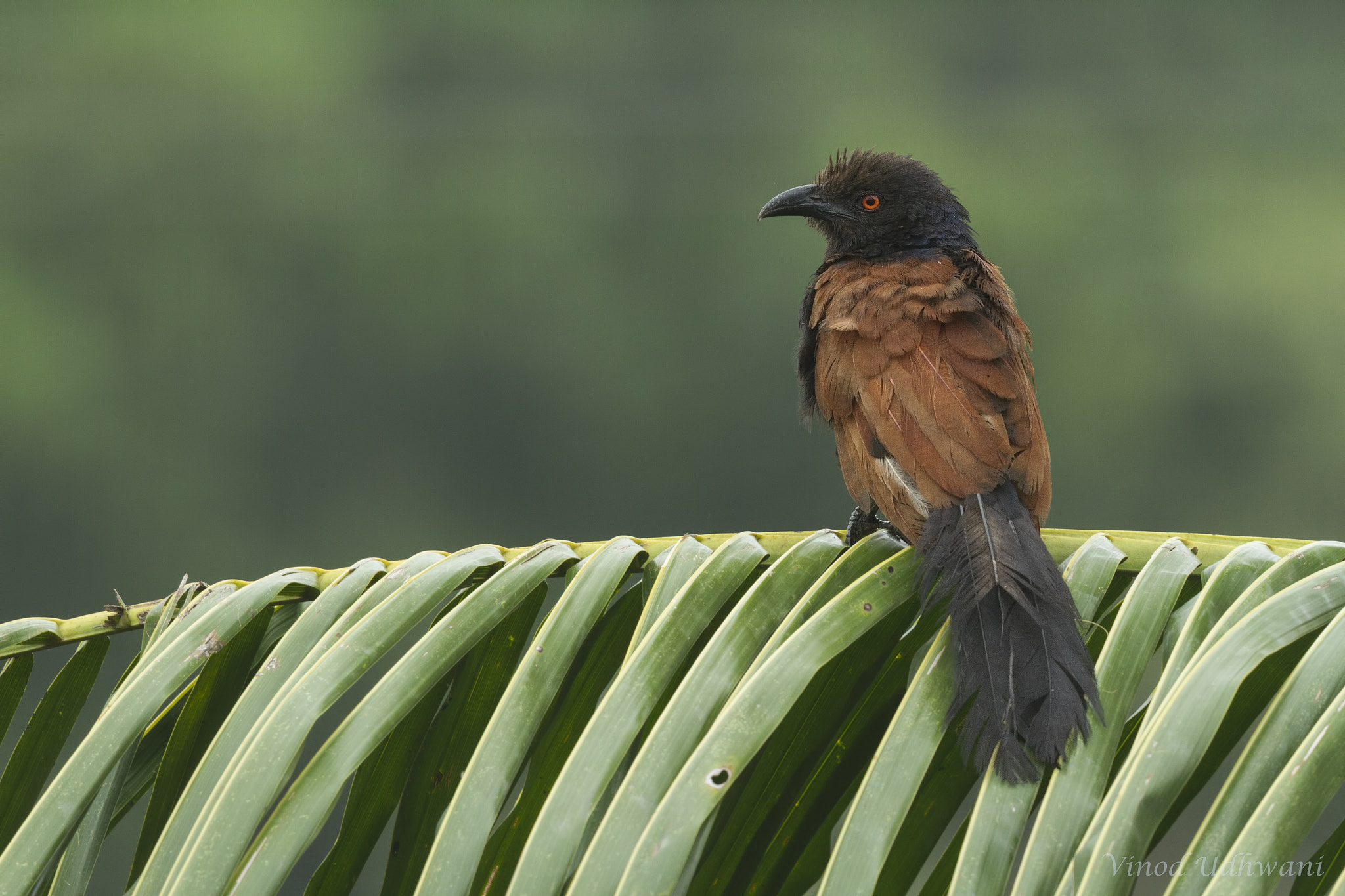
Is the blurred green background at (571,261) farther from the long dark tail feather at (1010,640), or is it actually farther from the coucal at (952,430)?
the long dark tail feather at (1010,640)

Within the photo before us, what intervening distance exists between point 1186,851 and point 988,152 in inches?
341

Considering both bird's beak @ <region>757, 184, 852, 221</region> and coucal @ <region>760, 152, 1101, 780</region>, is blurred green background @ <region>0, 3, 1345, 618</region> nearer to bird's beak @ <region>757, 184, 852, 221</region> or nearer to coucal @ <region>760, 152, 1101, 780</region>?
bird's beak @ <region>757, 184, 852, 221</region>

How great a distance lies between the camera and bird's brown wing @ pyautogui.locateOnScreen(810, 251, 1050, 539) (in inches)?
60.7

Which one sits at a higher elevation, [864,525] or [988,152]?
[988,152]

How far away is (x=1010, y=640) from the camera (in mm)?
1137

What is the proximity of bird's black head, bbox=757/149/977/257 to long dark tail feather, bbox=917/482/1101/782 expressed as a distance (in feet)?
3.99

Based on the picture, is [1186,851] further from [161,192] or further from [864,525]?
[161,192]

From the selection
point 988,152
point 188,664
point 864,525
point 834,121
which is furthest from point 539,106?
point 188,664

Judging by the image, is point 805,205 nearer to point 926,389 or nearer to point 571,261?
point 926,389

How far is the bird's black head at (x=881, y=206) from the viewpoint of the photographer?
2.48 m

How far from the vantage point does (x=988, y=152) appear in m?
8.77

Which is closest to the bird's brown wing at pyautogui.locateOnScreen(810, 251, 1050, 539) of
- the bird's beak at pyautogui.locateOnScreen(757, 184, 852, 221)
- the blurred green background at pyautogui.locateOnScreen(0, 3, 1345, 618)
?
the bird's beak at pyautogui.locateOnScreen(757, 184, 852, 221)

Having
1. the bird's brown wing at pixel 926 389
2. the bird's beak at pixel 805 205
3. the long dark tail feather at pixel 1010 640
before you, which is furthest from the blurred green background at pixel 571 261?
the long dark tail feather at pixel 1010 640

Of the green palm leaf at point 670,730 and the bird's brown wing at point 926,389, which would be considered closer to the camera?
the green palm leaf at point 670,730
